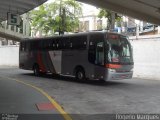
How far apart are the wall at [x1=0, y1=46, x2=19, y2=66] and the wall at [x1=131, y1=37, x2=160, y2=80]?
2333 centimetres

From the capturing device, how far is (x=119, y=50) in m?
21.3

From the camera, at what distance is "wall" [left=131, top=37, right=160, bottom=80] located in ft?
88.8

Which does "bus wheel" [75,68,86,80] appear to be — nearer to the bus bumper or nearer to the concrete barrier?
the bus bumper

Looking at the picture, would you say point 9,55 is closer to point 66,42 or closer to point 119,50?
point 66,42

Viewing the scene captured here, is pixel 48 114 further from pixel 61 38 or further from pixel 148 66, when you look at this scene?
pixel 148 66

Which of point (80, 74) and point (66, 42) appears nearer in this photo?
point (80, 74)

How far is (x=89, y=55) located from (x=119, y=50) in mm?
1897

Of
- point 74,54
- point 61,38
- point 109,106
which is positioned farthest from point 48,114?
point 61,38

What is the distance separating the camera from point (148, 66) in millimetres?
27734

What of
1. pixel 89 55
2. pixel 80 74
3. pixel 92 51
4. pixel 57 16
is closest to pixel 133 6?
pixel 92 51

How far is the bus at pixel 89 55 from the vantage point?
2094 centimetres

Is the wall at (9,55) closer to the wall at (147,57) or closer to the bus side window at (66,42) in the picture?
the wall at (147,57)

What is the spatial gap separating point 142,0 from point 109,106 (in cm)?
804

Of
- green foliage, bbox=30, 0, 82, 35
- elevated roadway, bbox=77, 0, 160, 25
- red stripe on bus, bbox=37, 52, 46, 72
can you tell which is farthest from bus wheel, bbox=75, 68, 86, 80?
green foliage, bbox=30, 0, 82, 35
